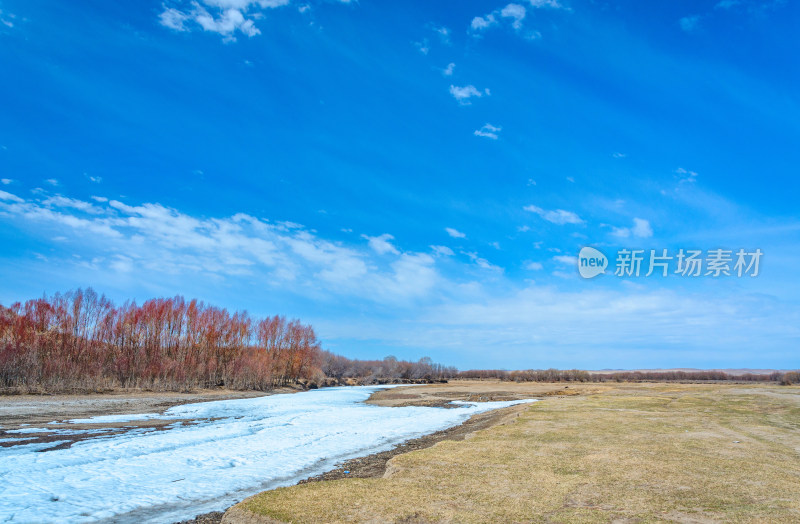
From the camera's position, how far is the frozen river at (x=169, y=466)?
10602 mm

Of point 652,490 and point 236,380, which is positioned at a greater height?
point 652,490

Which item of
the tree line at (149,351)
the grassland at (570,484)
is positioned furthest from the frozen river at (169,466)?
the tree line at (149,351)

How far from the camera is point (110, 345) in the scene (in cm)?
6794

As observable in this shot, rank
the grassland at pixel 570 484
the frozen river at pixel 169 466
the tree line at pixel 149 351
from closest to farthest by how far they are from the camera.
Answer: the grassland at pixel 570 484 → the frozen river at pixel 169 466 → the tree line at pixel 149 351

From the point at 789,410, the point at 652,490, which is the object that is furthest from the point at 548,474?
the point at 789,410

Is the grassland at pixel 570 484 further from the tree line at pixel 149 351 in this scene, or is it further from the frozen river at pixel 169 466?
the tree line at pixel 149 351

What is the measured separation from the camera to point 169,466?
14.8 metres

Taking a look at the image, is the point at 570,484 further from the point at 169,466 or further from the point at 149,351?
the point at 149,351

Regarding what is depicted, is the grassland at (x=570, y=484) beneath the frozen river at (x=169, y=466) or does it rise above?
above

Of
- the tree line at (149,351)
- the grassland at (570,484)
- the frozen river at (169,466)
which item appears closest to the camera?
the grassland at (570,484)

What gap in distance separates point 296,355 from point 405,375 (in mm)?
45164

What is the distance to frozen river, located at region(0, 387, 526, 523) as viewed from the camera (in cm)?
1060

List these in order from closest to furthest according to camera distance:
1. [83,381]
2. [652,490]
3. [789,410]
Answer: [652,490], [789,410], [83,381]

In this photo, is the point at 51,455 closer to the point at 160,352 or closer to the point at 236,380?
the point at 236,380
